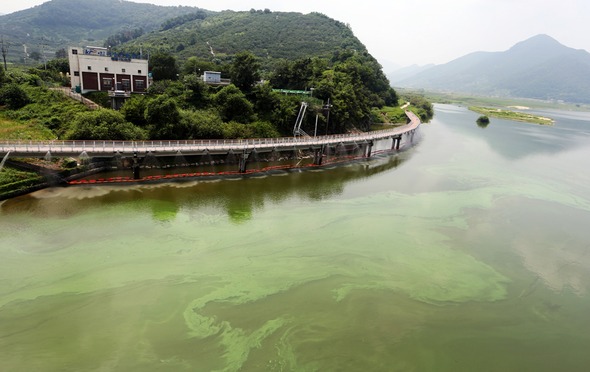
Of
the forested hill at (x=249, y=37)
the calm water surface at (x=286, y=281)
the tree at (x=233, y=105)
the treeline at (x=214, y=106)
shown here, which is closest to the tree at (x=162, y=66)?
the treeline at (x=214, y=106)

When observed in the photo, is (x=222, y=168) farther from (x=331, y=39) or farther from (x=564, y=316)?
(x=331, y=39)

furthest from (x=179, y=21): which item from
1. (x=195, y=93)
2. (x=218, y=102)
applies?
(x=218, y=102)

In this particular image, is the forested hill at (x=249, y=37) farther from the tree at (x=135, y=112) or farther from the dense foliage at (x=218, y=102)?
the tree at (x=135, y=112)

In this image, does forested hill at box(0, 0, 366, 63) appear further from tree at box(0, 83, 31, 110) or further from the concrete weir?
the concrete weir

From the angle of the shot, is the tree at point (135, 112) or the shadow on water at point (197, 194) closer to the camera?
the shadow on water at point (197, 194)

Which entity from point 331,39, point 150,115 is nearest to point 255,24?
point 331,39

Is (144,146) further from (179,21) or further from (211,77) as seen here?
(179,21)
